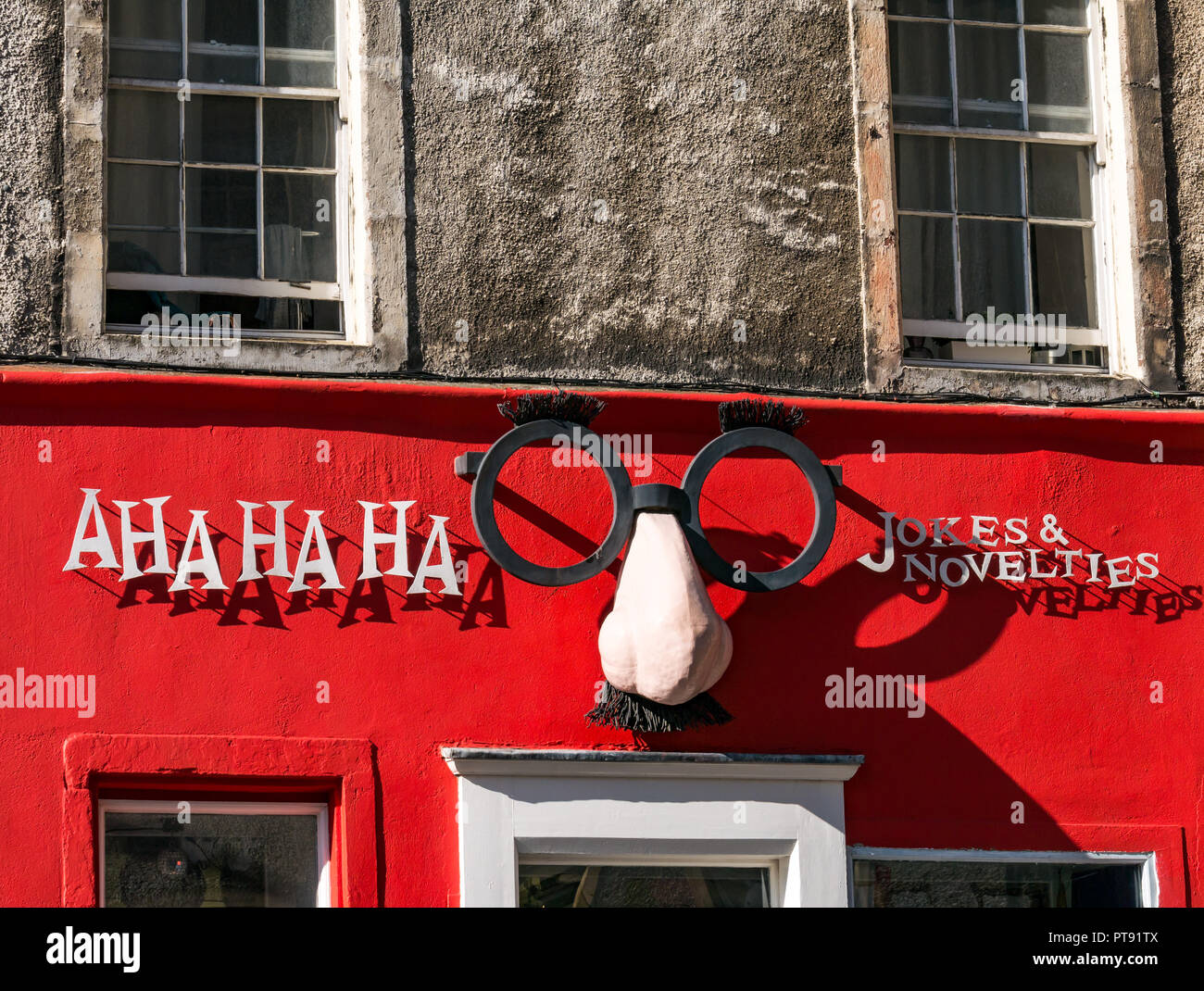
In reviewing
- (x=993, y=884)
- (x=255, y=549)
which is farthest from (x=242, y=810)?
(x=993, y=884)

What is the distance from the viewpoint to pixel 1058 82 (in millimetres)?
8719

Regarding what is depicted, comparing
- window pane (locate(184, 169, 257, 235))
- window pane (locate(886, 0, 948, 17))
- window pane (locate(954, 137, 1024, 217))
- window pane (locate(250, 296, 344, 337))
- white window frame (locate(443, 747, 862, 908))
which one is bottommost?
white window frame (locate(443, 747, 862, 908))

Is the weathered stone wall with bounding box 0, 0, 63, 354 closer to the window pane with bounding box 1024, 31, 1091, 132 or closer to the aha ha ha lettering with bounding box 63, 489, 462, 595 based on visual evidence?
the aha ha ha lettering with bounding box 63, 489, 462, 595

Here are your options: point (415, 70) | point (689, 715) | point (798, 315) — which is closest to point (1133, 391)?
point (798, 315)

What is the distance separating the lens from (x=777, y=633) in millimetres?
7637

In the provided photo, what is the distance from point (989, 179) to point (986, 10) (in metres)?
0.77

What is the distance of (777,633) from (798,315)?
1.32 m

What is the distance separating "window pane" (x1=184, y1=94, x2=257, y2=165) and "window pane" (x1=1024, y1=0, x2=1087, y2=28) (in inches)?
136

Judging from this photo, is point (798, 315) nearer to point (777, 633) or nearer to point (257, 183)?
point (777, 633)

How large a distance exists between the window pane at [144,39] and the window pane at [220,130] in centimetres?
17

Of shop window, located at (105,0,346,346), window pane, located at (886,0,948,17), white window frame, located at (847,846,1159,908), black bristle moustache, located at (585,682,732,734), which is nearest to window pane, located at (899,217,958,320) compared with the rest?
window pane, located at (886,0,948,17)

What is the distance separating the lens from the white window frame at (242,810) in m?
7.02

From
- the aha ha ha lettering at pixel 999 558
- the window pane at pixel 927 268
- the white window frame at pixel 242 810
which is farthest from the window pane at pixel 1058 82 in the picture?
the white window frame at pixel 242 810

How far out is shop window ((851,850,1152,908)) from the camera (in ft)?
24.5
